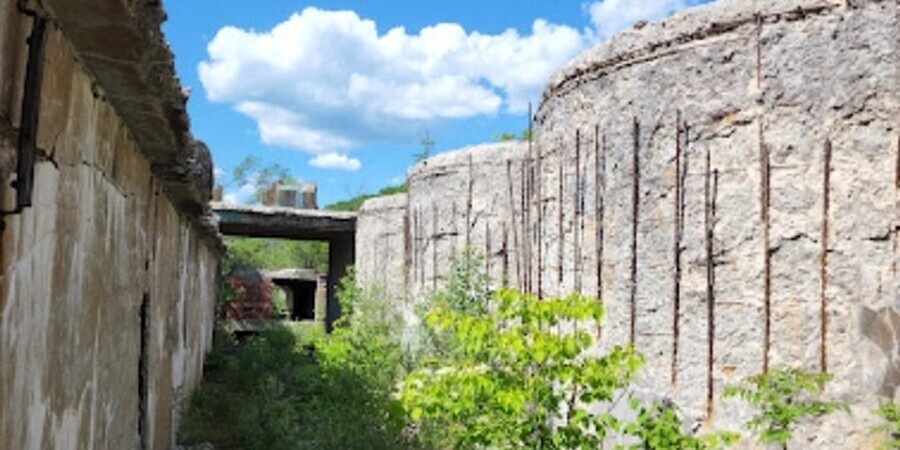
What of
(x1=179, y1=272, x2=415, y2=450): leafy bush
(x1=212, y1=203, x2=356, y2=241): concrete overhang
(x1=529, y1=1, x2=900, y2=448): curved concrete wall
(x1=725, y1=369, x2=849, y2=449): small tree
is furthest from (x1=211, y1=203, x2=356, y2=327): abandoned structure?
(x1=725, y1=369, x2=849, y2=449): small tree

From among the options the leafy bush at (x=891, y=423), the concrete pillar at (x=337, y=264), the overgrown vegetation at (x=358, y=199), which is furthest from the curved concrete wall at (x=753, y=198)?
the overgrown vegetation at (x=358, y=199)

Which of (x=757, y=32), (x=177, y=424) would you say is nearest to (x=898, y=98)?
(x=757, y=32)

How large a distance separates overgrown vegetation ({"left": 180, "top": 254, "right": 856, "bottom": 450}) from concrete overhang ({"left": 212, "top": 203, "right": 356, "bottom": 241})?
381 centimetres

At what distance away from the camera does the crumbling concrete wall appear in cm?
172

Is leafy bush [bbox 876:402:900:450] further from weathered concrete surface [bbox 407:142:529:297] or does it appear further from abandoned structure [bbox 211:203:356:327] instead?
abandoned structure [bbox 211:203:356:327]

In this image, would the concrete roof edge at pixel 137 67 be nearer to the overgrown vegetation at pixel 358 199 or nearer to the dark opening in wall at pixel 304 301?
the dark opening in wall at pixel 304 301

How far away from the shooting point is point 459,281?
988 cm

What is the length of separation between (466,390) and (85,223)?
6.21ft

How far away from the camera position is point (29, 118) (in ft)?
5.67

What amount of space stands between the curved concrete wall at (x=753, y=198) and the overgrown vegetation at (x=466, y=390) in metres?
0.23

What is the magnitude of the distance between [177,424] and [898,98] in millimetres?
5580

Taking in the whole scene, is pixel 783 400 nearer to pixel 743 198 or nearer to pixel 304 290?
pixel 743 198

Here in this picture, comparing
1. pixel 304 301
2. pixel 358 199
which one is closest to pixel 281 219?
pixel 304 301

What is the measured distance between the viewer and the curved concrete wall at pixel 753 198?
493 cm
